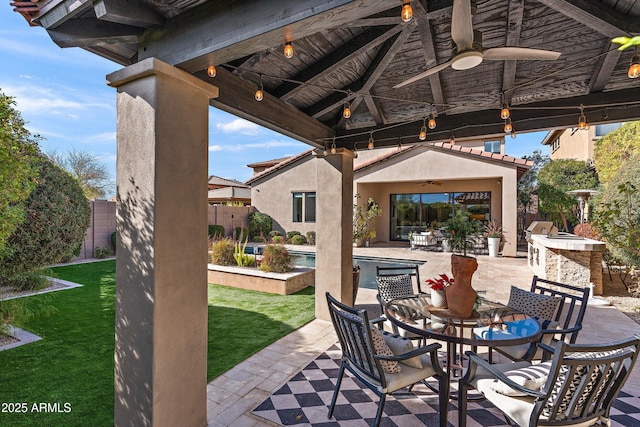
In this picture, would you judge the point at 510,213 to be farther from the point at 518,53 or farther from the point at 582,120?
the point at 518,53

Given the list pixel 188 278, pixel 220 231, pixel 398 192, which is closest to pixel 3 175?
pixel 188 278

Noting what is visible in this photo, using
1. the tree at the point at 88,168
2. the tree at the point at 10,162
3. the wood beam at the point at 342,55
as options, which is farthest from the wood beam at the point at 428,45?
the tree at the point at 88,168

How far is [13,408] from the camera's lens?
3100 mm

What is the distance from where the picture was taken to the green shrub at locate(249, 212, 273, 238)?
725 inches

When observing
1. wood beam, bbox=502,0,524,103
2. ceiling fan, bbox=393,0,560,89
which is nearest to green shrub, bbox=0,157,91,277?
ceiling fan, bbox=393,0,560,89

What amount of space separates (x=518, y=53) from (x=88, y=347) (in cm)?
609

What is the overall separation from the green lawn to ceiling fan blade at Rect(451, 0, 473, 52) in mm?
4184

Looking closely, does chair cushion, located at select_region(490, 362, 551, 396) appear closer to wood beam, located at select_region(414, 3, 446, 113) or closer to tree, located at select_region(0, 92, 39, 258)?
wood beam, located at select_region(414, 3, 446, 113)

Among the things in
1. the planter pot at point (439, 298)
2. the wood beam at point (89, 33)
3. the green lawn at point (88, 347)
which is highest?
the wood beam at point (89, 33)

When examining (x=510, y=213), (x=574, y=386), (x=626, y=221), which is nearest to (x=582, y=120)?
(x=574, y=386)

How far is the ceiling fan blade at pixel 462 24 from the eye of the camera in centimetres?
213

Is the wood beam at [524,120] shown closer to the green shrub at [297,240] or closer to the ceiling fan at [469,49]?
the ceiling fan at [469,49]

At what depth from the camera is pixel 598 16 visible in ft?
8.05

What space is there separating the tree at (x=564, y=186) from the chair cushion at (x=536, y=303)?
16276mm
